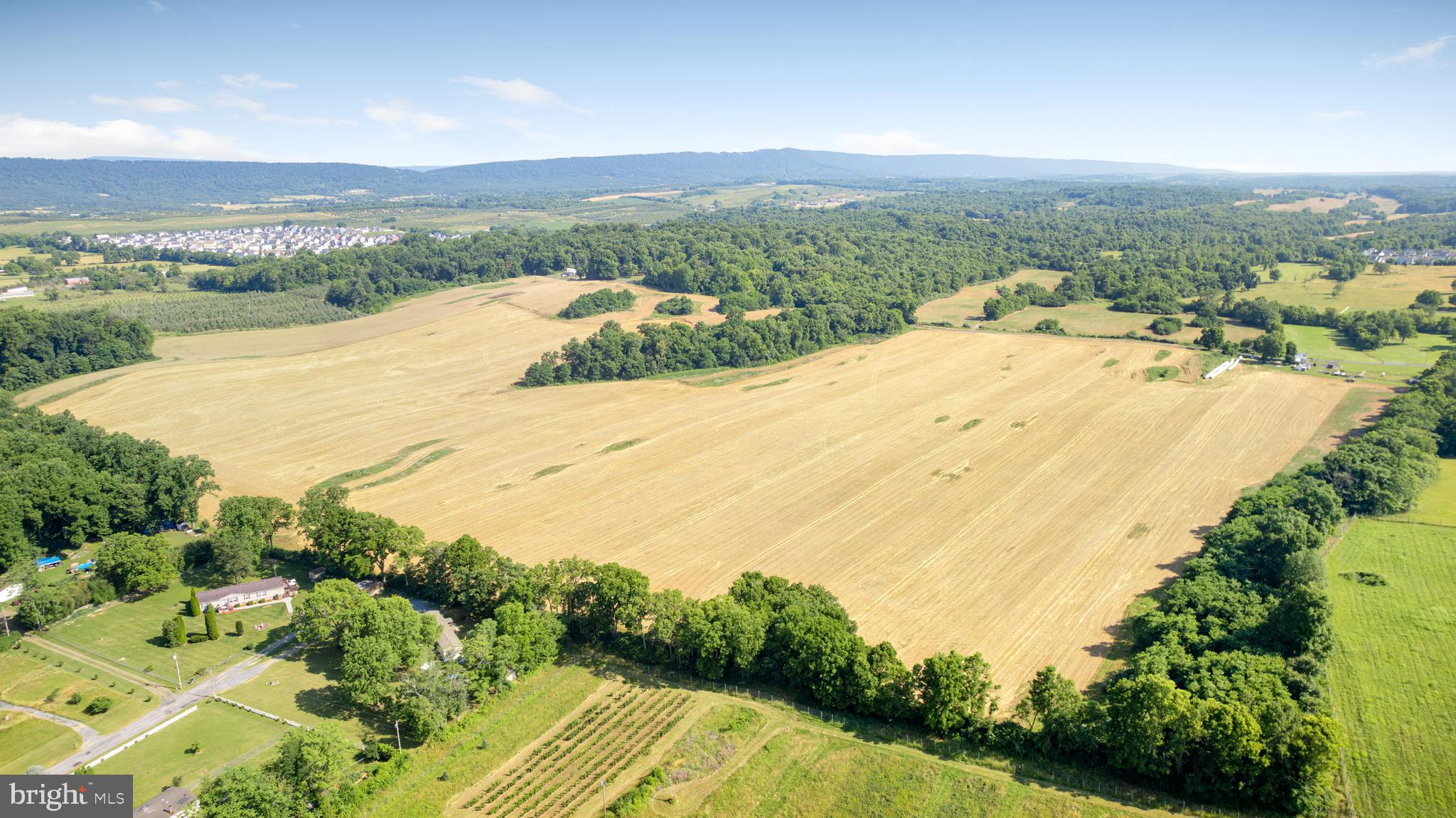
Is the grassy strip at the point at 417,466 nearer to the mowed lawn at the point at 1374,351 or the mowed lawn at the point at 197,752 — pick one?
the mowed lawn at the point at 197,752

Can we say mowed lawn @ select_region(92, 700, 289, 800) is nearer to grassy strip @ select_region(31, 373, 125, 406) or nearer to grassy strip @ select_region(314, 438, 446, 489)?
grassy strip @ select_region(314, 438, 446, 489)

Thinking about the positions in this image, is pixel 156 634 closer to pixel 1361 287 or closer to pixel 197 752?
pixel 197 752

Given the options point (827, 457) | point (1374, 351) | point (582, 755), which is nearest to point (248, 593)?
point (582, 755)

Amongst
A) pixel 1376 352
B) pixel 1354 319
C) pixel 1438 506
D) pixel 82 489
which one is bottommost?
pixel 1438 506

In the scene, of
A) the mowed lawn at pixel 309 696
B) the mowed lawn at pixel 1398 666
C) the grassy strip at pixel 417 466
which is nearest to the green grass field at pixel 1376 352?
the mowed lawn at pixel 1398 666

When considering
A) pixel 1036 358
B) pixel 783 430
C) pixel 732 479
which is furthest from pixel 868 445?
pixel 1036 358
